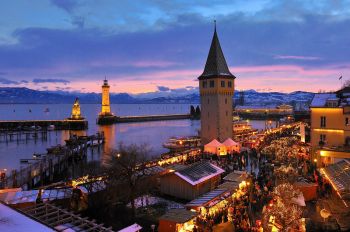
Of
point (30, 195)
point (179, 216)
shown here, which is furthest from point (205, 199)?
point (30, 195)

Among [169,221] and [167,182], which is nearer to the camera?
[169,221]

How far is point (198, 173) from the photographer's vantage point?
23.2m

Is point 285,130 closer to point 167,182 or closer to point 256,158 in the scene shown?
point 256,158

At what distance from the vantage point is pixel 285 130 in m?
64.2

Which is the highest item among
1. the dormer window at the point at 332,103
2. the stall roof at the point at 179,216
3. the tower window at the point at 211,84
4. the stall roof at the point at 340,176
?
the tower window at the point at 211,84

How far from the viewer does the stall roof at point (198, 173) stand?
22375 mm

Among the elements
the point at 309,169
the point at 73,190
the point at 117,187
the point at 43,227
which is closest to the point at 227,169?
the point at 309,169

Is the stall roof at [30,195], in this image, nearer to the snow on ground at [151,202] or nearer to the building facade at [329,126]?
the snow on ground at [151,202]

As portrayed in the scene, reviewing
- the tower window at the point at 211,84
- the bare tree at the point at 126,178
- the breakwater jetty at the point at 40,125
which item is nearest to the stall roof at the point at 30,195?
the bare tree at the point at 126,178

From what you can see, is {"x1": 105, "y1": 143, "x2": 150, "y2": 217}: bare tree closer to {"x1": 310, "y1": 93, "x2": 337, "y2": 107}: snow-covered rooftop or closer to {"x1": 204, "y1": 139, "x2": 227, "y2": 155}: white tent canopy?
{"x1": 310, "y1": 93, "x2": 337, "y2": 107}: snow-covered rooftop

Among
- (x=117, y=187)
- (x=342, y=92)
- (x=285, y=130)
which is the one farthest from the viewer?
(x=285, y=130)

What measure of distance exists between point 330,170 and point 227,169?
10491 mm

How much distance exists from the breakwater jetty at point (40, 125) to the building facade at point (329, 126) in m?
75.2

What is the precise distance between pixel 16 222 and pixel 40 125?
96889mm
